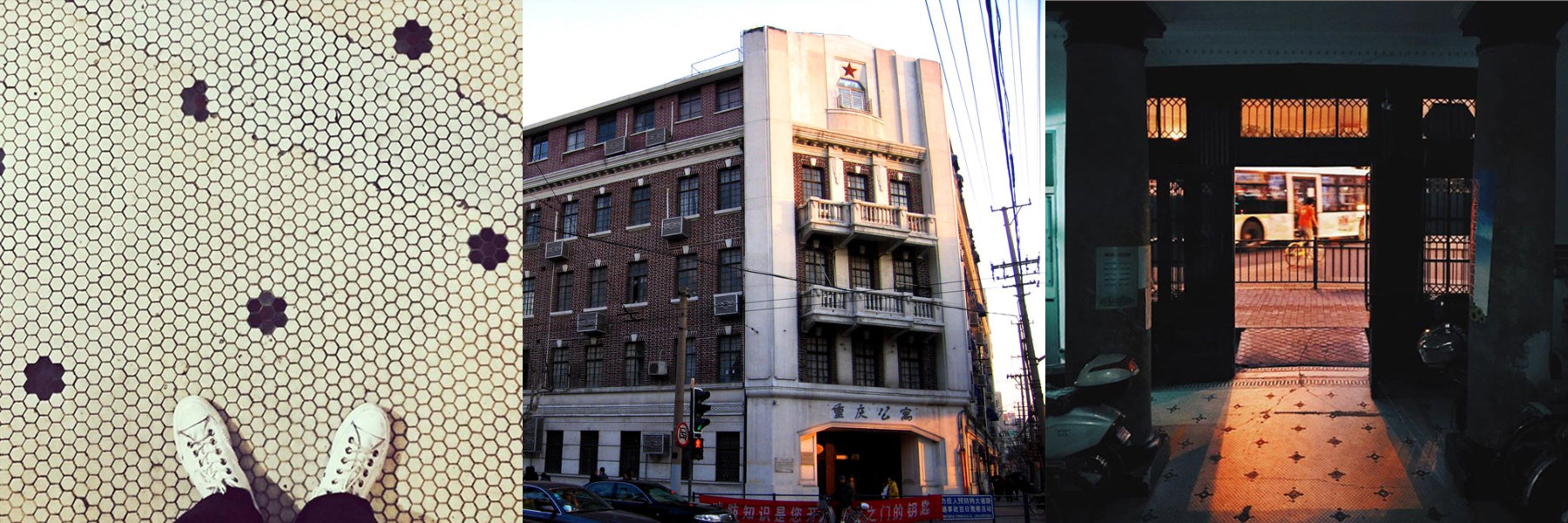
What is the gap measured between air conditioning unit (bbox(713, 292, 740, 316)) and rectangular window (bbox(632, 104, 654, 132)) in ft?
2.77

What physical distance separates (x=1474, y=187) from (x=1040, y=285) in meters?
1.57

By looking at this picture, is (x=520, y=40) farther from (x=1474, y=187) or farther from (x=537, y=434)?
(x=1474, y=187)

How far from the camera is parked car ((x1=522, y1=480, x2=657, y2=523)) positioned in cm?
542

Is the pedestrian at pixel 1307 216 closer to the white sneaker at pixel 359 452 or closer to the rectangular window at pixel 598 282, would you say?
the rectangular window at pixel 598 282


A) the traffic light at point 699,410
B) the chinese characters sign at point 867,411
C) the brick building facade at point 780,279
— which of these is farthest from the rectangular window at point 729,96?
the chinese characters sign at point 867,411

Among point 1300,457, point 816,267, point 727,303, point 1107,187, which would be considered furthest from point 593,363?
point 1300,457

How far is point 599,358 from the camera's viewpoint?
16.8 feet

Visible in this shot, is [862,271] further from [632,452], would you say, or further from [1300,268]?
[1300,268]

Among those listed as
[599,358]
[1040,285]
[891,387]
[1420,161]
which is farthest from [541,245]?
[1420,161]

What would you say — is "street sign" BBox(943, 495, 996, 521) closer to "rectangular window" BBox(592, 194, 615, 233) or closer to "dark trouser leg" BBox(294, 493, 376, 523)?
"rectangular window" BBox(592, 194, 615, 233)

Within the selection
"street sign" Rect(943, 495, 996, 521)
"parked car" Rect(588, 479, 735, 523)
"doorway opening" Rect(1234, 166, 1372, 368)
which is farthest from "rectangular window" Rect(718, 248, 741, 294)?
"doorway opening" Rect(1234, 166, 1372, 368)

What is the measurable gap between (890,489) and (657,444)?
1.05m

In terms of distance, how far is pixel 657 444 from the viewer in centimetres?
508

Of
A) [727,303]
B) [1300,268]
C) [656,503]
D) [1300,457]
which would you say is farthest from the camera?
[656,503]
